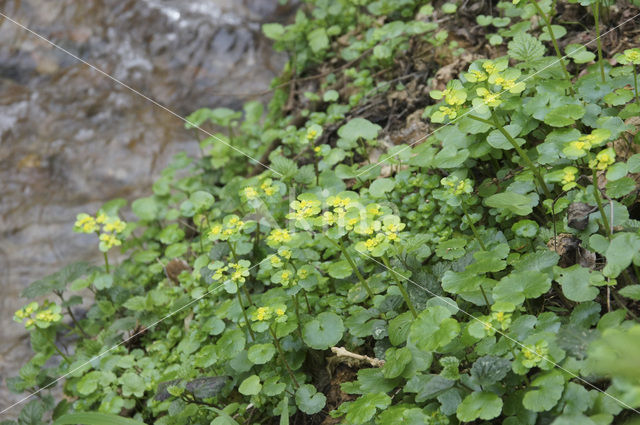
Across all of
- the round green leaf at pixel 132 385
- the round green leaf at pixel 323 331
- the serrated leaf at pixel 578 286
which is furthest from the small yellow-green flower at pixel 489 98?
the round green leaf at pixel 132 385

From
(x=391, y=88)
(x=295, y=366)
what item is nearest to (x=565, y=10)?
(x=391, y=88)

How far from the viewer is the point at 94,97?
3.87 meters

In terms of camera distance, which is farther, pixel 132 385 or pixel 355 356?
pixel 132 385

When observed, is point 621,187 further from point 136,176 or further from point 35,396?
point 136,176

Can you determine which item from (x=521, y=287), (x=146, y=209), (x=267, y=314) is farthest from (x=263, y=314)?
(x=146, y=209)

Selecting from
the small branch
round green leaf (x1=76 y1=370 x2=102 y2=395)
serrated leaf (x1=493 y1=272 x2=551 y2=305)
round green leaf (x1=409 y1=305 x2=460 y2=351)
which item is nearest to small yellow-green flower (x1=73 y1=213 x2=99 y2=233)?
round green leaf (x1=76 y1=370 x2=102 y2=395)

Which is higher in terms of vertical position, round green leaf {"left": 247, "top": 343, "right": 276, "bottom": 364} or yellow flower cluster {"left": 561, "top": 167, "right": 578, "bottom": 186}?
yellow flower cluster {"left": 561, "top": 167, "right": 578, "bottom": 186}

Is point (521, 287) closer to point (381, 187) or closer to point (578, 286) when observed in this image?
point (578, 286)

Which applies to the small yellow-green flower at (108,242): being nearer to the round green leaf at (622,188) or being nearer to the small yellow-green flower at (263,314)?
the small yellow-green flower at (263,314)

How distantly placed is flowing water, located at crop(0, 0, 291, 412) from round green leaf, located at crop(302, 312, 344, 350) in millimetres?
1736

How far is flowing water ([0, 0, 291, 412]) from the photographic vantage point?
320cm

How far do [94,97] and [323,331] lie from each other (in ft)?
9.48

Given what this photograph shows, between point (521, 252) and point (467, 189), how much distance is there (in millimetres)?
256

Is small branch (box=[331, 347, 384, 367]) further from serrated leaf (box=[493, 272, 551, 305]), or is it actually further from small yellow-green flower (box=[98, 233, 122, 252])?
small yellow-green flower (box=[98, 233, 122, 252])
